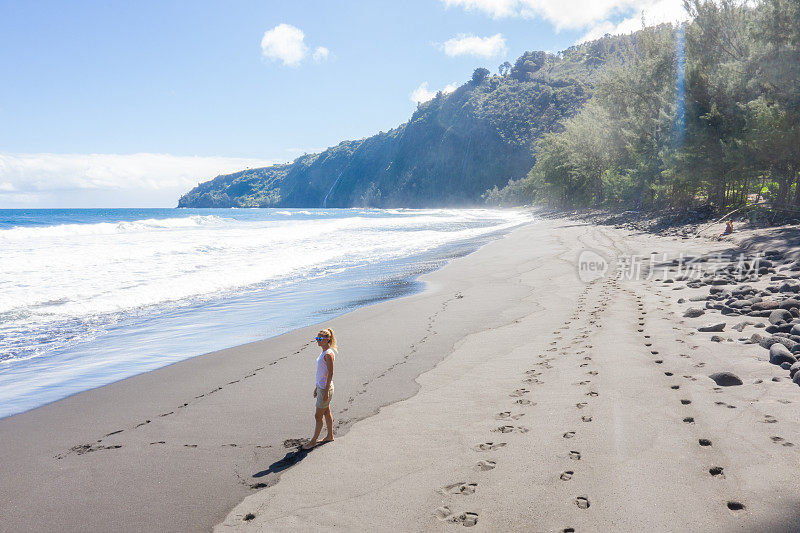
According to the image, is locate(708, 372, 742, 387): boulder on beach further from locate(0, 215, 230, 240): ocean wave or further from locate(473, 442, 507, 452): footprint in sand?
locate(0, 215, 230, 240): ocean wave

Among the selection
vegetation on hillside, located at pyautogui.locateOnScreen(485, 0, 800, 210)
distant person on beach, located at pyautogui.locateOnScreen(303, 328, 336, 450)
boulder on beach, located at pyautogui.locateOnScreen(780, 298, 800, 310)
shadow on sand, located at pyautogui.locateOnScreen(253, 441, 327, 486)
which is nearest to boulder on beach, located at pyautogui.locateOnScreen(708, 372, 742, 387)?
boulder on beach, located at pyautogui.locateOnScreen(780, 298, 800, 310)

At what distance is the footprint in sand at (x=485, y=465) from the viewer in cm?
362

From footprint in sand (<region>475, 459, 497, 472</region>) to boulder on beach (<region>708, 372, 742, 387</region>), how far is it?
2.86 m

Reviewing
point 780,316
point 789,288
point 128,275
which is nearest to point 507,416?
point 780,316

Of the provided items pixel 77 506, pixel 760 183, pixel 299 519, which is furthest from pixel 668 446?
pixel 760 183

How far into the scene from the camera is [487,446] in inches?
156

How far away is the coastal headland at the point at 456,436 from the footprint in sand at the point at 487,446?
0.02m

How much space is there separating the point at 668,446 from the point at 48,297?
50.5 feet

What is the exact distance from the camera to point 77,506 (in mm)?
3586

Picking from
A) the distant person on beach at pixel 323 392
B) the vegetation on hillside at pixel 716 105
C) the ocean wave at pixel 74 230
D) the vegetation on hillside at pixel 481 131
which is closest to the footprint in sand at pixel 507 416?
the distant person on beach at pixel 323 392

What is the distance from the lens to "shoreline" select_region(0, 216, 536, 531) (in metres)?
3.57

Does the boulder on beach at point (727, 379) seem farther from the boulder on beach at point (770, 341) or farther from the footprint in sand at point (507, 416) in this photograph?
the footprint in sand at point (507, 416)

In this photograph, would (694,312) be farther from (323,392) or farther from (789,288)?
(323,392)

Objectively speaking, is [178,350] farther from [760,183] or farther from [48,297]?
[760,183]
